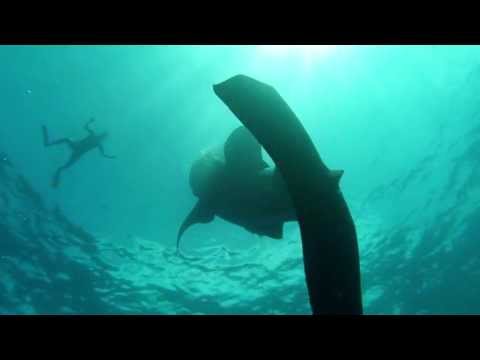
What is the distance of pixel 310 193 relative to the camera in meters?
4.03

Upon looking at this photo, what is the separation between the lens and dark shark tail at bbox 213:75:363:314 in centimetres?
390

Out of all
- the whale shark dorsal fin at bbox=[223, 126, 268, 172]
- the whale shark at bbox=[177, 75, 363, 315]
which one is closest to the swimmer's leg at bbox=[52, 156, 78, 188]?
the whale shark dorsal fin at bbox=[223, 126, 268, 172]

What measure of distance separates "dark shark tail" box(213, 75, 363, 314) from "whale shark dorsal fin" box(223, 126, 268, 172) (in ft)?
10.5

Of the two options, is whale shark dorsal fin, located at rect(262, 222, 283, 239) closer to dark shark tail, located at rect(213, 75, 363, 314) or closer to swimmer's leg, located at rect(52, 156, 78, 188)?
dark shark tail, located at rect(213, 75, 363, 314)

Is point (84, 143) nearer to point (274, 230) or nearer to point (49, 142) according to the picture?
point (49, 142)

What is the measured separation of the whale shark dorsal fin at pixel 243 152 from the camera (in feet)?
24.2

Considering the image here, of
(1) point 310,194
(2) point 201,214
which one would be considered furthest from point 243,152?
(1) point 310,194

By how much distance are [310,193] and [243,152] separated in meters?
3.56

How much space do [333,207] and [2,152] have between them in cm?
1895
